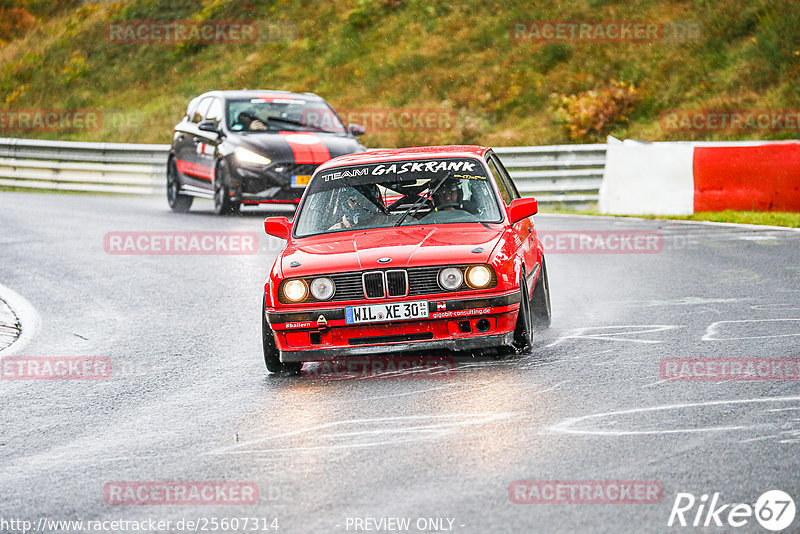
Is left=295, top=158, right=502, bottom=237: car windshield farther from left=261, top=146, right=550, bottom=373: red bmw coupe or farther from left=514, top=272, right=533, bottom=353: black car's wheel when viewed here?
left=514, top=272, right=533, bottom=353: black car's wheel

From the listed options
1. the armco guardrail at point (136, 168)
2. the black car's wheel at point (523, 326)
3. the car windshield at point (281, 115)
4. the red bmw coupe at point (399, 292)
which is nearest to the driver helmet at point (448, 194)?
the red bmw coupe at point (399, 292)

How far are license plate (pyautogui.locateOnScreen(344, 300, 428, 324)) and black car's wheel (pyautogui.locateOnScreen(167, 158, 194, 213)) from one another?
12963 mm

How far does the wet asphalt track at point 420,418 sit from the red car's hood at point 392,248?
0.72 metres

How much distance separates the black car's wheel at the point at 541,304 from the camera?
9.91 metres

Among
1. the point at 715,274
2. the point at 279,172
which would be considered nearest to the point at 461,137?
the point at 279,172

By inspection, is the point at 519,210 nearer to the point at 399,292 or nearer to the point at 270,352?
the point at 399,292

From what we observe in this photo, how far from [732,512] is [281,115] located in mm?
15446

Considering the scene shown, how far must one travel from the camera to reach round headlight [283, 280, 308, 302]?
8289 mm

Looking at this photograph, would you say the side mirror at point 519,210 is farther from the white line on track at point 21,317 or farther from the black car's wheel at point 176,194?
the black car's wheel at point 176,194

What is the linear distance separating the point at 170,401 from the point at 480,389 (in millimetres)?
1857

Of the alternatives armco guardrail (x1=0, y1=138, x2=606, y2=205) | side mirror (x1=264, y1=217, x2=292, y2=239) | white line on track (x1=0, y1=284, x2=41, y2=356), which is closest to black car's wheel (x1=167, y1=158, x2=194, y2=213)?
armco guardrail (x1=0, y1=138, x2=606, y2=205)

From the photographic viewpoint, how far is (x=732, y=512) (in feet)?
16.4

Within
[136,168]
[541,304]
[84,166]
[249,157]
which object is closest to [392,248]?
[541,304]

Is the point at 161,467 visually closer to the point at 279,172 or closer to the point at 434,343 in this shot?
the point at 434,343
